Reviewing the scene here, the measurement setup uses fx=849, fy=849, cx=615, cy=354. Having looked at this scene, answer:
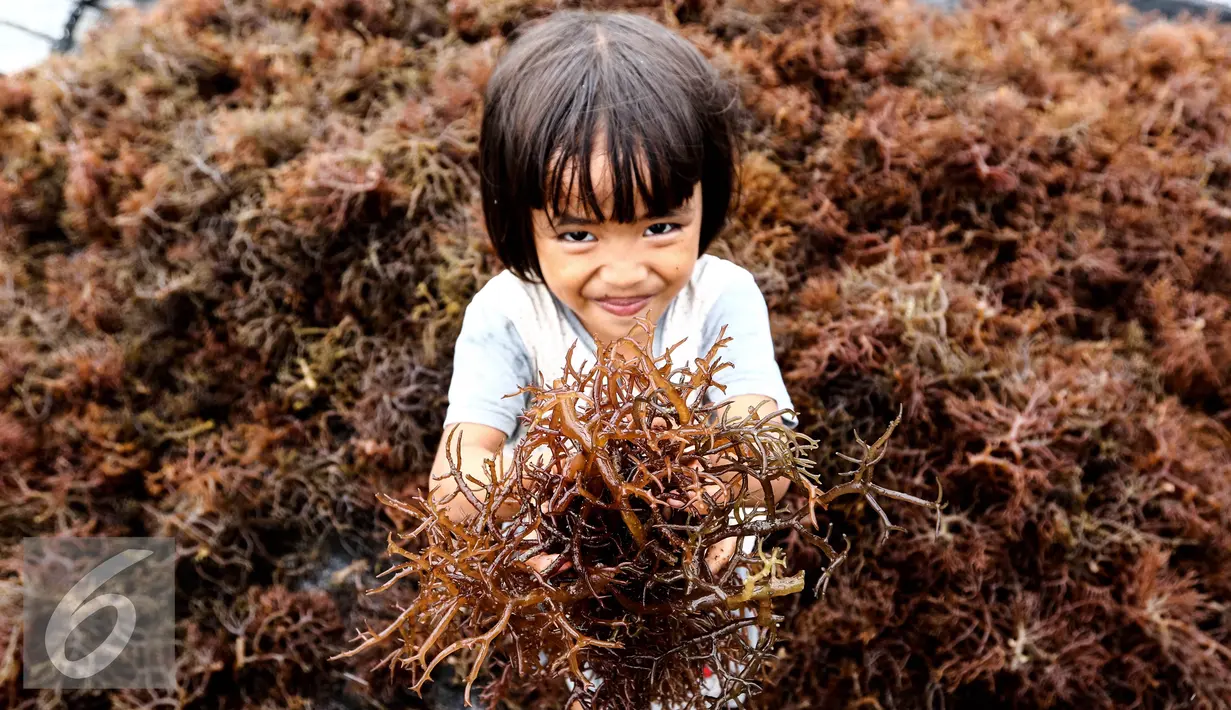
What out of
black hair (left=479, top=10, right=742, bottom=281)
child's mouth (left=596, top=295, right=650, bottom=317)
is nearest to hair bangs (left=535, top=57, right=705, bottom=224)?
black hair (left=479, top=10, right=742, bottom=281)

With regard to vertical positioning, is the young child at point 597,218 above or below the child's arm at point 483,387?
above

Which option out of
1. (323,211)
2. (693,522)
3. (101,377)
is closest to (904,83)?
(323,211)

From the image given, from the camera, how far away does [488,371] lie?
5.67ft

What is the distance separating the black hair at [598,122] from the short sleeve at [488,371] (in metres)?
0.20

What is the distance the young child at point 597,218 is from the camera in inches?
57.7

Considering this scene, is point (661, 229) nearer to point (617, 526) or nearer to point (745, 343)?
point (745, 343)

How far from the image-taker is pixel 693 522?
1.21 metres

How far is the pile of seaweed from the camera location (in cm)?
216

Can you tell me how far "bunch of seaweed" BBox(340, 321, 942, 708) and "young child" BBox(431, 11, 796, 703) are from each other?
170 mm
